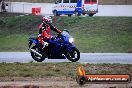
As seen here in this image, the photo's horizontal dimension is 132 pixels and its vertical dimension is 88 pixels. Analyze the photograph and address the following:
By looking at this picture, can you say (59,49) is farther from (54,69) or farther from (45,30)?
(54,69)

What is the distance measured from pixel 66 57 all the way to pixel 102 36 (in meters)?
15.6

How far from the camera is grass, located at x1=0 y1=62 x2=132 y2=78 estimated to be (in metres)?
16.3

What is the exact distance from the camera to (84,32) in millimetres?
37031

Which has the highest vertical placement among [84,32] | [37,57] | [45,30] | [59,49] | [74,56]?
[45,30]

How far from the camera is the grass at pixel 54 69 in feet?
53.4

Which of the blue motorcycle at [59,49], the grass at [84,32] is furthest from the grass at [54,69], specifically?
the grass at [84,32]

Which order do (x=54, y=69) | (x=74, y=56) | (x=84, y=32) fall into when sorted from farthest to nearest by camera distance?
(x=84, y=32)
(x=74, y=56)
(x=54, y=69)

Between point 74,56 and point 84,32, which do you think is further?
point 84,32

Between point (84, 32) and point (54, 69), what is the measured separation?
65.1 ft

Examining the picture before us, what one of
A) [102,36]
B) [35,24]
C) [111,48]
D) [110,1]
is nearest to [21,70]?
[111,48]

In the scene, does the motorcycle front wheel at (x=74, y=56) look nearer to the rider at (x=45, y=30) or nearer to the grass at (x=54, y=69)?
the rider at (x=45, y=30)

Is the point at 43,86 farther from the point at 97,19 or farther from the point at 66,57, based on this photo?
the point at 97,19

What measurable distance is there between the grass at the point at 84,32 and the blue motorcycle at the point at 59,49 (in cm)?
939

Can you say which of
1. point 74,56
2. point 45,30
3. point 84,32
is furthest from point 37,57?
point 84,32
